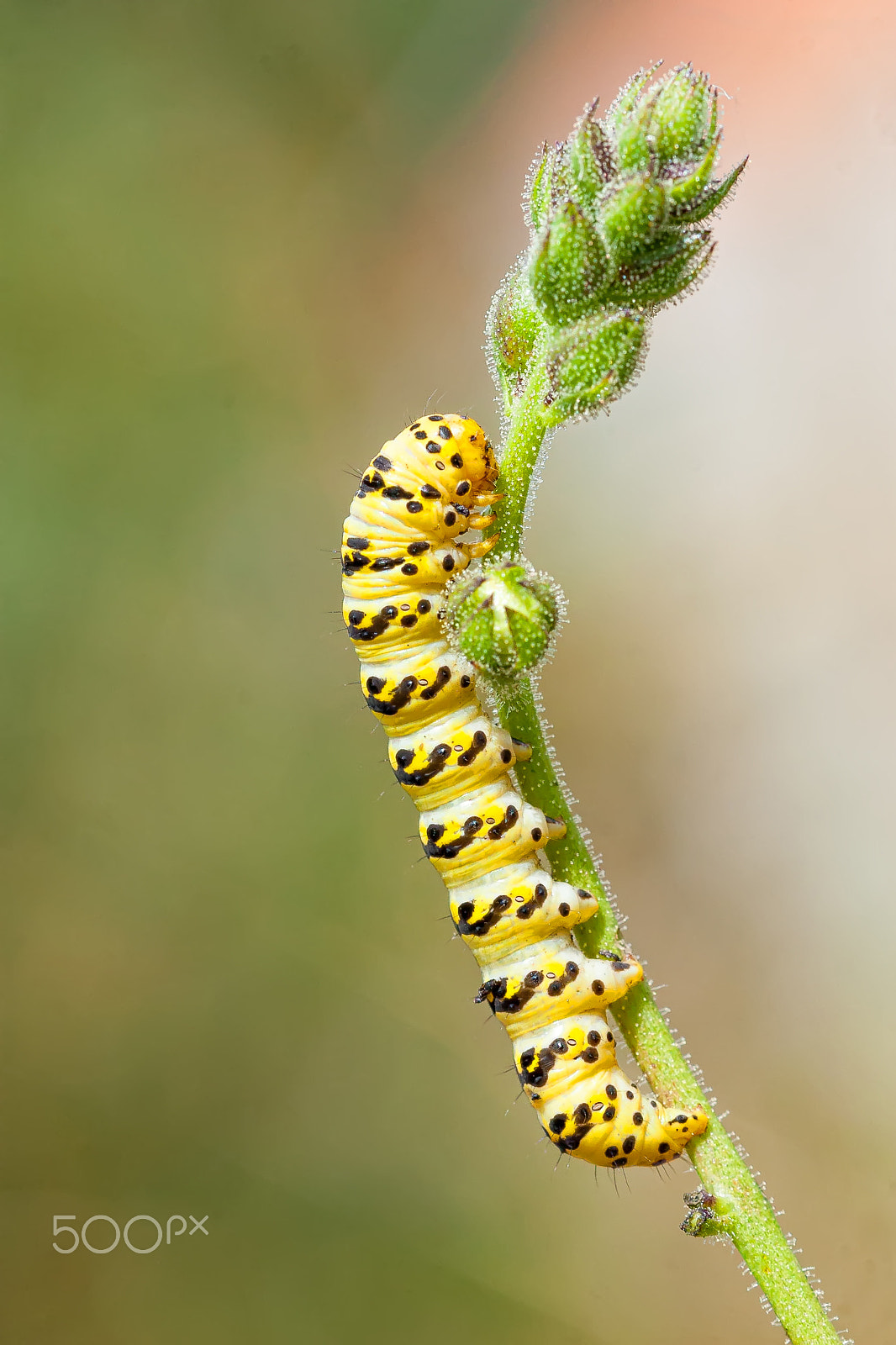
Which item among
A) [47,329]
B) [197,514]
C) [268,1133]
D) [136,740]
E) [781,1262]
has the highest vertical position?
[47,329]

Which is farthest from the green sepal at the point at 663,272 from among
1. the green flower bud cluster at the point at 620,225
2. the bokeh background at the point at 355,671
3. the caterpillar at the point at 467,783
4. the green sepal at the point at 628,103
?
the bokeh background at the point at 355,671

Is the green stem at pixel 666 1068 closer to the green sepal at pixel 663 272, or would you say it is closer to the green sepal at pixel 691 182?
the green sepal at pixel 663 272

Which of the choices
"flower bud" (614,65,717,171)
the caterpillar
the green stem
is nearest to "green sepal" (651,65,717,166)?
"flower bud" (614,65,717,171)

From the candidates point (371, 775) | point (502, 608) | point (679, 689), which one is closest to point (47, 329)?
point (371, 775)

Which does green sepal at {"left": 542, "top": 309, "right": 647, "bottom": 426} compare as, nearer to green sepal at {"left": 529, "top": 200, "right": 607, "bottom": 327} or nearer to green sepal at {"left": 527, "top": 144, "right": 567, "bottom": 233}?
green sepal at {"left": 529, "top": 200, "right": 607, "bottom": 327}

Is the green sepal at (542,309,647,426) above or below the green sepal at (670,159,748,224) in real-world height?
below

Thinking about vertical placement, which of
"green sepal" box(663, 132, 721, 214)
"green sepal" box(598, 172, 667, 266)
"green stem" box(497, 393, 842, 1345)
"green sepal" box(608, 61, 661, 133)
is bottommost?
"green stem" box(497, 393, 842, 1345)

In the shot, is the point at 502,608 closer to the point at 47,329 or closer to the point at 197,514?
the point at 197,514
